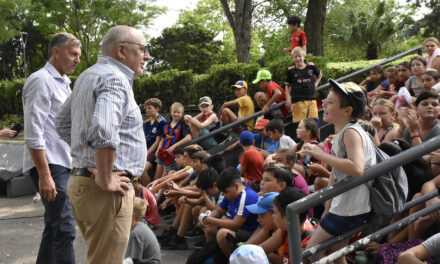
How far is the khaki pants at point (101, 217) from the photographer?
2.73 metres

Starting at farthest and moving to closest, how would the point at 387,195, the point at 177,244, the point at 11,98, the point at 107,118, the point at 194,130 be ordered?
the point at 11,98 < the point at 194,130 < the point at 177,244 < the point at 387,195 < the point at 107,118

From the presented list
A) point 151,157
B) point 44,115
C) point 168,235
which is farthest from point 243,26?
point 44,115

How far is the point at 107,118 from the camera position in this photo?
2.55 metres

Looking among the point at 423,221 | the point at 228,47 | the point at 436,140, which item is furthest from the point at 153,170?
the point at 228,47

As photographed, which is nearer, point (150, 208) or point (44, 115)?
point (44, 115)

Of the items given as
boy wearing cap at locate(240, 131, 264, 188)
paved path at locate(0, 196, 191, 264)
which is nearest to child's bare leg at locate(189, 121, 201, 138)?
paved path at locate(0, 196, 191, 264)

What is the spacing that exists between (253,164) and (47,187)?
317 centimetres

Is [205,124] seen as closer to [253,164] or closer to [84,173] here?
[253,164]

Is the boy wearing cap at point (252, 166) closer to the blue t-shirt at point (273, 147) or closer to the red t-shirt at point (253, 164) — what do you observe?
the red t-shirt at point (253, 164)

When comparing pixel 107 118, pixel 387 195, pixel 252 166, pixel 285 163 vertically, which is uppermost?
pixel 107 118

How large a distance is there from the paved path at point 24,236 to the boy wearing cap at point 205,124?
2.19 meters

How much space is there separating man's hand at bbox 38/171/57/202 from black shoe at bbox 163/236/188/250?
2414 millimetres

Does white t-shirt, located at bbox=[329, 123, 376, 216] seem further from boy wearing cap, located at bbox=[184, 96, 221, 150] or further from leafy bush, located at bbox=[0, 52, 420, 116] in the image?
leafy bush, located at bbox=[0, 52, 420, 116]

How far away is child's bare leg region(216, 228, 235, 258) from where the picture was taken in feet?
15.5
